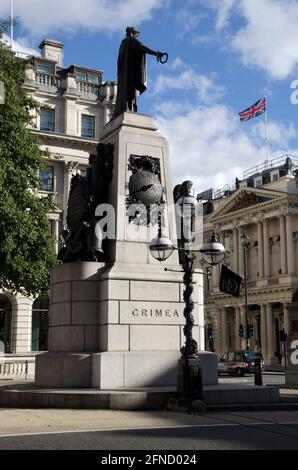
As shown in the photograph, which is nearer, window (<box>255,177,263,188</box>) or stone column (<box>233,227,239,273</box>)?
window (<box>255,177,263,188</box>)

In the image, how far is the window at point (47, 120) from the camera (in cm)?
5438

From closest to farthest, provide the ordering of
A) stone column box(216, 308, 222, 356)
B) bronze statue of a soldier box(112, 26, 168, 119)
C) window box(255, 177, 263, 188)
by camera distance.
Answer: bronze statue of a soldier box(112, 26, 168, 119) → window box(255, 177, 263, 188) → stone column box(216, 308, 222, 356)

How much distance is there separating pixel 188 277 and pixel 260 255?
5978 centimetres

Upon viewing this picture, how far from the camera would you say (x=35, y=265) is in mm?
29844

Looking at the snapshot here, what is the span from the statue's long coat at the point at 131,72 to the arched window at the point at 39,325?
35687 millimetres

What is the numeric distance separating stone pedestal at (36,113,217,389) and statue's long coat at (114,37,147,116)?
2.39 meters

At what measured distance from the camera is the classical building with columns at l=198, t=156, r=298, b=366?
68188mm

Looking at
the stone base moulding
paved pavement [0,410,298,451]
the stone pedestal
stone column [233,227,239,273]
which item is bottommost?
paved pavement [0,410,298,451]

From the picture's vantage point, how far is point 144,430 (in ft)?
33.8

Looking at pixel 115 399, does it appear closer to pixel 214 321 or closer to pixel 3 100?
pixel 3 100

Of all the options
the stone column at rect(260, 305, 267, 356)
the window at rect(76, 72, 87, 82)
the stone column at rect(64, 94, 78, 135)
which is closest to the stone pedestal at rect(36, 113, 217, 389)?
the stone column at rect(64, 94, 78, 135)

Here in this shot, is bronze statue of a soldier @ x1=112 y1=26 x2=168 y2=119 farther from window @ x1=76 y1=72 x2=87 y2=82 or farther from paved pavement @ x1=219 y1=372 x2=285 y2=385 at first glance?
window @ x1=76 y1=72 x2=87 y2=82

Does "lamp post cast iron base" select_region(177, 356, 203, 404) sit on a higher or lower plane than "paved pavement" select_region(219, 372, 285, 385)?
higher
